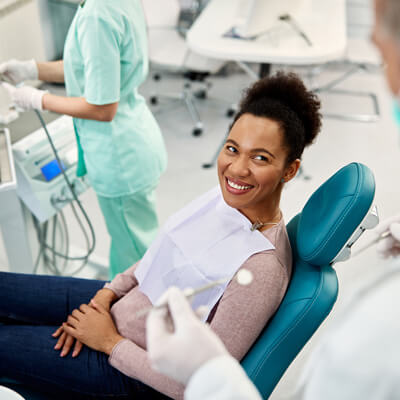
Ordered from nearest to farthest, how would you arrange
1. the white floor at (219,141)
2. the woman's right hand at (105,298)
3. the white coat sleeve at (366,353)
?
the white coat sleeve at (366,353) < the woman's right hand at (105,298) < the white floor at (219,141)

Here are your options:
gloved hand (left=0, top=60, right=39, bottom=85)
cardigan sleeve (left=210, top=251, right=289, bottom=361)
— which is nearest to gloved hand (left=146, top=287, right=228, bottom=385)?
cardigan sleeve (left=210, top=251, right=289, bottom=361)

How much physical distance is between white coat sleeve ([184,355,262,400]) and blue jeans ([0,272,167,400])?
0.58 meters

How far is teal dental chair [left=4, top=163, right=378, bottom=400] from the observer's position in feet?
3.30

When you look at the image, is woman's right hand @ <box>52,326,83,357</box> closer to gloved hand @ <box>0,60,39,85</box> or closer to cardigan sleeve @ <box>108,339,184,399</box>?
cardigan sleeve @ <box>108,339,184,399</box>

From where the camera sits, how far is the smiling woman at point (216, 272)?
1084mm

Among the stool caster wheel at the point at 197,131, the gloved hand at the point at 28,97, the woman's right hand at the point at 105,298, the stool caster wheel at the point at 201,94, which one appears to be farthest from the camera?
the stool caster wheel at the point at 201,94

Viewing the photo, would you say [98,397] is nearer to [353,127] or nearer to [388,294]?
[388,294]

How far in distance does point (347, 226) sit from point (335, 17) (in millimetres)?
2597

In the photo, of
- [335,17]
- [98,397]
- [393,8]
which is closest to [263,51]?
[335,17]

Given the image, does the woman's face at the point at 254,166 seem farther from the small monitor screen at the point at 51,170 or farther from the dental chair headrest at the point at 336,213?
the small monitor screen at the point at 51,170

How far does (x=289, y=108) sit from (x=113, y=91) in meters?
0.58

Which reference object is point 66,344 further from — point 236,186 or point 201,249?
point 236,186

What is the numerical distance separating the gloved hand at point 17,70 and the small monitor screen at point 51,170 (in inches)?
12.4

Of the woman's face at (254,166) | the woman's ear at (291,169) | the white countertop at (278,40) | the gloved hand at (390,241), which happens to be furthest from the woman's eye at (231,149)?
the white countertop at (278,40)
